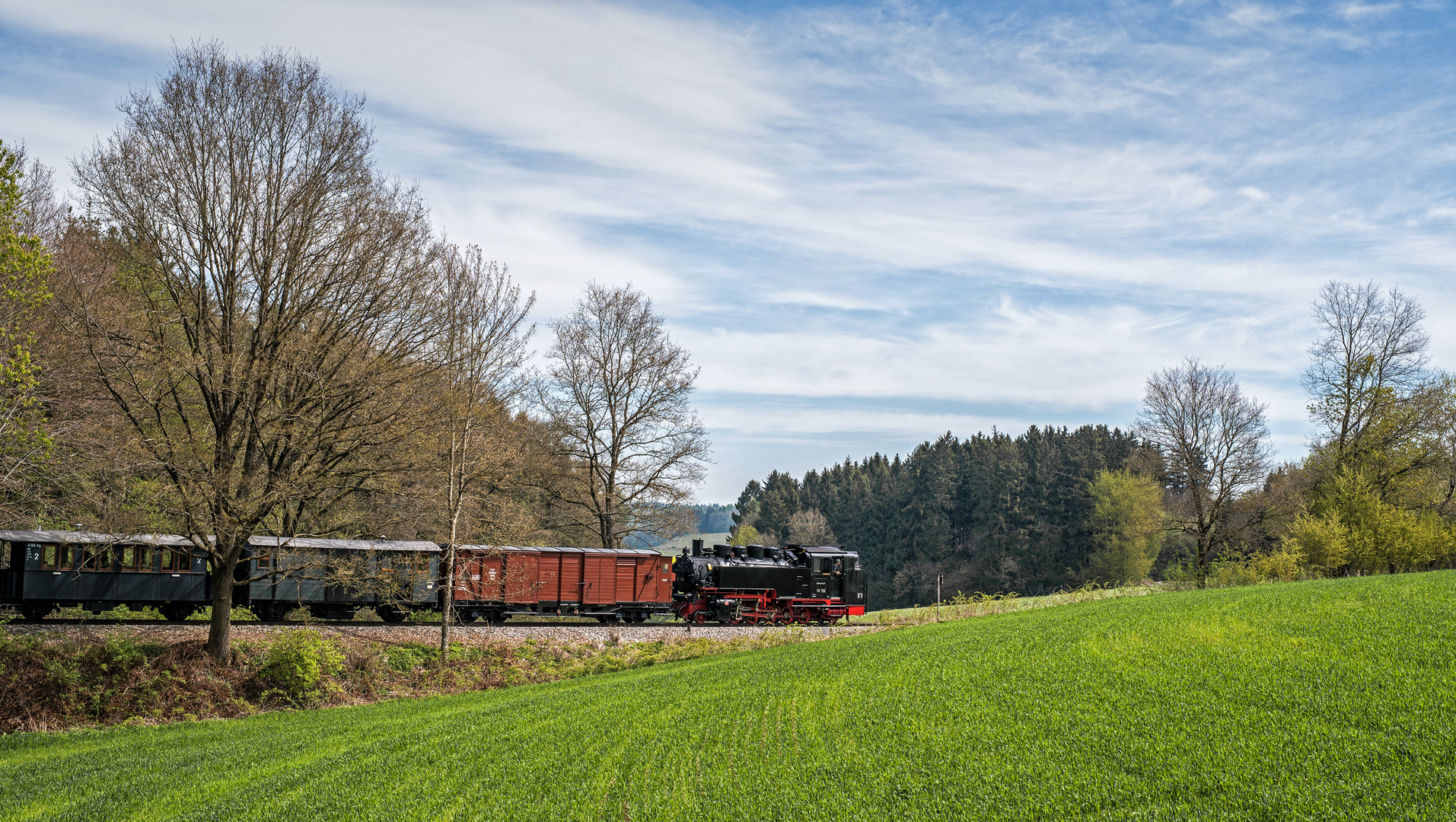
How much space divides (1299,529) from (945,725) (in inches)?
1204

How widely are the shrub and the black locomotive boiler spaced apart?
44.1 ft

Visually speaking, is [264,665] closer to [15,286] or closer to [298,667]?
[298,667]

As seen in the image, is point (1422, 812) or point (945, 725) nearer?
point (1422, 812)

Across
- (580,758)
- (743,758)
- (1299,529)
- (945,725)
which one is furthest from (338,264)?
(1299,529)

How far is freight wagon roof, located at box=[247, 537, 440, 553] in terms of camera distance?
2322cm

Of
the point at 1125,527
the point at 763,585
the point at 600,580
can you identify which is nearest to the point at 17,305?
the point at 600,580

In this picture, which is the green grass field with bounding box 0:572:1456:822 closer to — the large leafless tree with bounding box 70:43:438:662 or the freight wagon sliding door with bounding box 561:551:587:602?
the large leafless tree with bounding box 70:43:438:662

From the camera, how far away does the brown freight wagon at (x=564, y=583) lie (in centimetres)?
2730

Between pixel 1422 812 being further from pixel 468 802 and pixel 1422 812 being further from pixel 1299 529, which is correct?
pixel 1299 529

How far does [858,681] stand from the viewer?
12156mm

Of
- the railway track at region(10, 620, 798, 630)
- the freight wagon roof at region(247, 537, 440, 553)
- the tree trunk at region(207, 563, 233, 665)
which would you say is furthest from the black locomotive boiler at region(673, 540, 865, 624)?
the tree trunk at region(207, 563, 233, 665)

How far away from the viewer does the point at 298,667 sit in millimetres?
18250

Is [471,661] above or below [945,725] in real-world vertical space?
below

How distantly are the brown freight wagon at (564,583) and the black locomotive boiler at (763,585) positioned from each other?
46.5 inches
